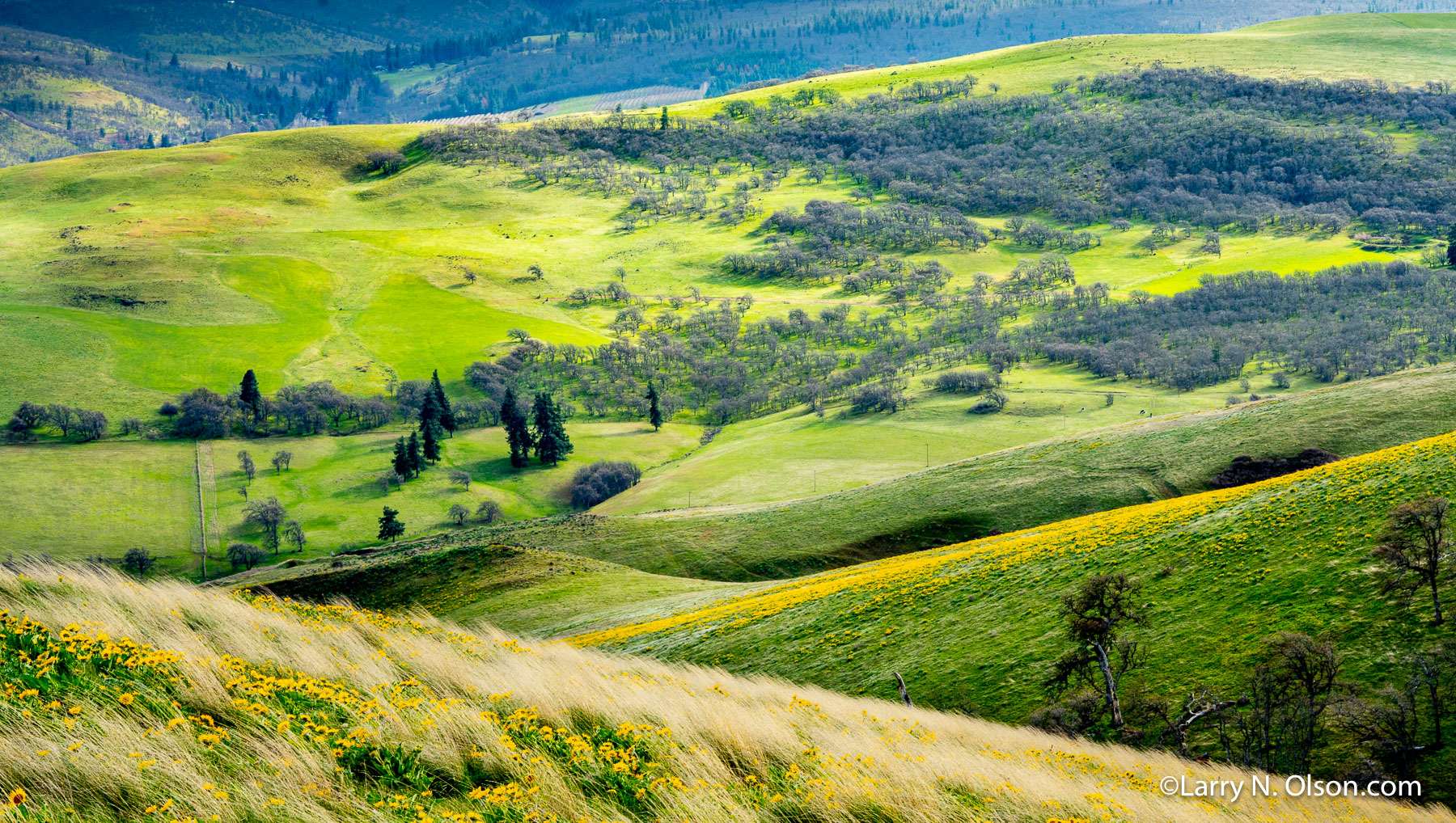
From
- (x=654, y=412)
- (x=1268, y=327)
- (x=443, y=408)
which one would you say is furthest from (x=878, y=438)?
(x=1268, y=327)

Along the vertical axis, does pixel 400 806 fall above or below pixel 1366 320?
above

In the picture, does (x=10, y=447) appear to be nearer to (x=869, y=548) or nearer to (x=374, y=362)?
(x=374, y=362)

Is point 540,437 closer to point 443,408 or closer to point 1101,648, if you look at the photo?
point 443,408

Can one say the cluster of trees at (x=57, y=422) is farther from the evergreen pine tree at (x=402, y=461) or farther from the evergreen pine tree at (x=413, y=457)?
the evergreen pine tree at (x=413, y=457)

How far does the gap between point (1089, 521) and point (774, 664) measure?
2076 centimetres

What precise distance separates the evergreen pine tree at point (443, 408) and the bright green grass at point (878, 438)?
48.5 metres

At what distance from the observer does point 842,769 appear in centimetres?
1197

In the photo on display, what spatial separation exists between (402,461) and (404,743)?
444 feet

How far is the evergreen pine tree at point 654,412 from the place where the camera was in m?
164

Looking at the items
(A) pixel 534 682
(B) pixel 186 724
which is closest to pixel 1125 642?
(A) pixel 534 682

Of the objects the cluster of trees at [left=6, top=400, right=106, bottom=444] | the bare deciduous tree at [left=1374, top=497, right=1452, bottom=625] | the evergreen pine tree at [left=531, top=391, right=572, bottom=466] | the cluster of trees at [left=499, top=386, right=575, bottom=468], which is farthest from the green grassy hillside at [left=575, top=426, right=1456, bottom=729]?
the cluster of trees at [left=6, top=400, right=106, bottom=444]

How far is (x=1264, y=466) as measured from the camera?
54.4m

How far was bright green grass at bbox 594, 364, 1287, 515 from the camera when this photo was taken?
112812 millimetres

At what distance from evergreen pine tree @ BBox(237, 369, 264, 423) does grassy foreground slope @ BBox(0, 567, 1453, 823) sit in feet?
523
